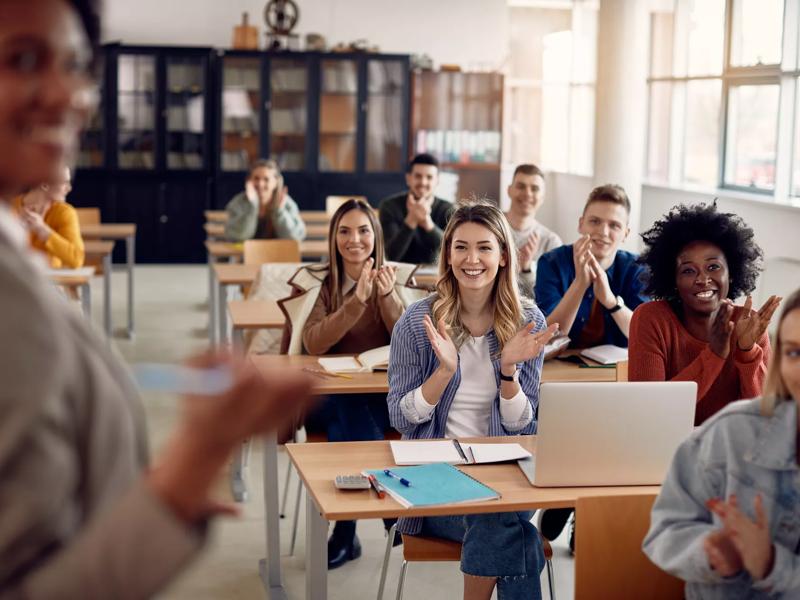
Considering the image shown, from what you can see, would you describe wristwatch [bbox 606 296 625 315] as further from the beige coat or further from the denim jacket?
the beige coat

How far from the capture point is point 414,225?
6023 mm

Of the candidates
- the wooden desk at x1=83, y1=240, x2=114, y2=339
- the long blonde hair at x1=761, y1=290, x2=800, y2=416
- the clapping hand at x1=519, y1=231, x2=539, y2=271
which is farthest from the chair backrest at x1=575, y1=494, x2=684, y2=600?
the wooden desk at x1=83, y1=240, x2=114, y2=339

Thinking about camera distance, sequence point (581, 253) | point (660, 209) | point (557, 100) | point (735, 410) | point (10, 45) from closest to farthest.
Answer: point (10, 45) < point (735, 410) < point (581, 253) < point (660, 209) < point (557, 100)

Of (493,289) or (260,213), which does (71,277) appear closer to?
(260,213)

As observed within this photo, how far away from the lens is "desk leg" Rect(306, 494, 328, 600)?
2445 mm

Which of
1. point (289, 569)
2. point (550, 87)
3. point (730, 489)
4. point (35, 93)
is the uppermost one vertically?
point (550, 87)

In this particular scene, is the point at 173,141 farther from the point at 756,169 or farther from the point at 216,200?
the point at 756,169

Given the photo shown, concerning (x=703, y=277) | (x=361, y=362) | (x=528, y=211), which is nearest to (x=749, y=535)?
(x=703, y=277)

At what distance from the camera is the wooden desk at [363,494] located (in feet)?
7.25

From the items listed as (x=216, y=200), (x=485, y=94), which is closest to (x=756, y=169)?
(x=485, y=94)

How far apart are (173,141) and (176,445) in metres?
10.3

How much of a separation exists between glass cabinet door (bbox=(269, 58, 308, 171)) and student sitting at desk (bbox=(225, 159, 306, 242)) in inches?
150

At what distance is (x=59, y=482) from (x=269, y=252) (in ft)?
16.6

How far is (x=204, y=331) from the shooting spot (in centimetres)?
747
